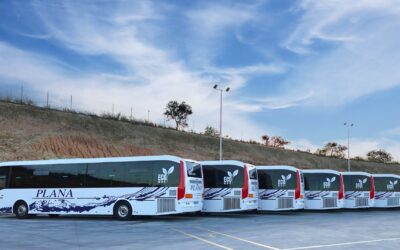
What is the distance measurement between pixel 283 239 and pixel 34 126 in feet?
154

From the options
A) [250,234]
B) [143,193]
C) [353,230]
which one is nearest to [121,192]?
[143,193]

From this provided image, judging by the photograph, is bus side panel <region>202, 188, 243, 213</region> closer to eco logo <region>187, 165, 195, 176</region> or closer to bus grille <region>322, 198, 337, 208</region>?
eco logo <region>187, 165, 195, 176</region>

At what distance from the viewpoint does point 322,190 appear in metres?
30.6

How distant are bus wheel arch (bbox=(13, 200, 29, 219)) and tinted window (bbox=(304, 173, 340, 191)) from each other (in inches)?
614

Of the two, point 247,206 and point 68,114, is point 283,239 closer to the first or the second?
point 247,206

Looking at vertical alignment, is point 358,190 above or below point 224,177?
below

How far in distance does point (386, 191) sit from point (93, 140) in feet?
115

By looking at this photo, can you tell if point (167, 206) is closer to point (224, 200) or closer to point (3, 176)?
point (224, 200)

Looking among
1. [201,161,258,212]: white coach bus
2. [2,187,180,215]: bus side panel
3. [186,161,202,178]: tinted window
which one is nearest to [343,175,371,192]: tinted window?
[201,161,258,212]: white coach bus

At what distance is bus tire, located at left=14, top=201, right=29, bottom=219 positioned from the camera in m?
25.0

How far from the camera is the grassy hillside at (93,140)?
52469 mm

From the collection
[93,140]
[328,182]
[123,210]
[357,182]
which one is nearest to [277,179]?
[328,182]

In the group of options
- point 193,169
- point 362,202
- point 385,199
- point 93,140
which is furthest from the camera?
point 93,140

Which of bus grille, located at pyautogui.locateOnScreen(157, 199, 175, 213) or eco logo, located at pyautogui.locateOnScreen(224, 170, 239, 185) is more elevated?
eco logo, located at pyautogui.locateOnScreen(224, 170, 239, 185)
